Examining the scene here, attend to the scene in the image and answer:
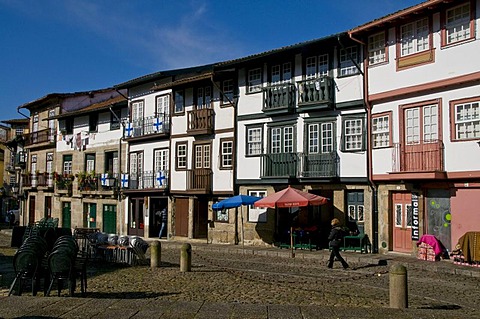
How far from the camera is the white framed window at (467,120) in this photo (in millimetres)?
17078

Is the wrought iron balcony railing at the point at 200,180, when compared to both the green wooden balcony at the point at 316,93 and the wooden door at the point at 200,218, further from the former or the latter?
the green wooden balcony at the point at 316,93

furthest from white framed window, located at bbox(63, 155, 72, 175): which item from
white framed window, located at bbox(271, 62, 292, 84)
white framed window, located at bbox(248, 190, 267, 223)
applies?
white framed window, located at bbox(271, 62, 292, 84)

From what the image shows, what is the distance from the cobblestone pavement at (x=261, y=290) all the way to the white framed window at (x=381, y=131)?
164 inches

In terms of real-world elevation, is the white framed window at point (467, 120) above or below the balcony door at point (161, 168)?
above

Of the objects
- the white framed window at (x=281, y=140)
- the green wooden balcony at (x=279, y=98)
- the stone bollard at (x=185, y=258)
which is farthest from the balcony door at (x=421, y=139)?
the stone bollard at (x=185, y=258)

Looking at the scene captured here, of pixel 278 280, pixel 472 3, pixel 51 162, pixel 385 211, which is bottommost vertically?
pixel 278 280

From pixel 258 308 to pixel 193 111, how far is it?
19.7 metres

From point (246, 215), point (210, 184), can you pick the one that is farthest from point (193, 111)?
point (246, 215)

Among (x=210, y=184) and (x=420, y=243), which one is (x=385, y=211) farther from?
(x=210, y=184)

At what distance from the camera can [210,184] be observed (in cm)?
2652

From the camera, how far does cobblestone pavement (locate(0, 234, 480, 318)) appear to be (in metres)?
8.15

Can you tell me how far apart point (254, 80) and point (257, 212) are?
5.95m

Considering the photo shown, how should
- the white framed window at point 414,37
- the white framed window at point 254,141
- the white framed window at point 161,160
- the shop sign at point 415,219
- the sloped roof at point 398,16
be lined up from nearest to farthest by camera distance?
the sloped roof at point 398,16 < the white framed window at point 414,37 < the shop sign at point 415,219 < the white framed window at point 254,141 < the white framed window at point 161,160

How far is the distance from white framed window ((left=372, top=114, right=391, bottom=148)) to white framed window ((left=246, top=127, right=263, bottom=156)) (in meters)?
5.70
